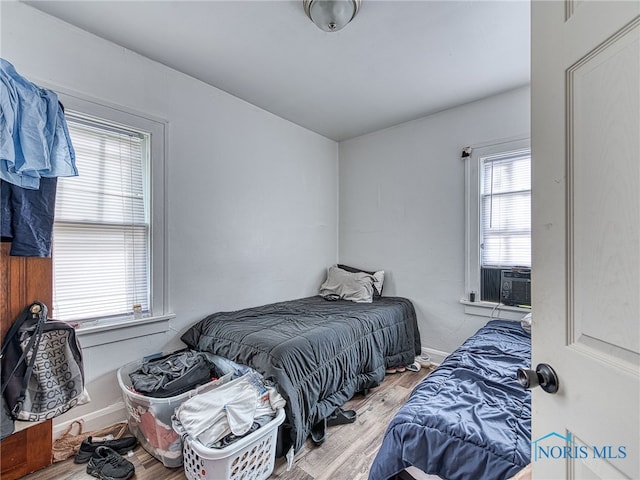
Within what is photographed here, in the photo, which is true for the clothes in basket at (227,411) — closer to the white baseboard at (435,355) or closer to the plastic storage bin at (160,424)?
the plastic storage bin at (160,424)

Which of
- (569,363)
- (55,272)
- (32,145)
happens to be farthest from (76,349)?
(569,363)

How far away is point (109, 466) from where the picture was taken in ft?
5.13

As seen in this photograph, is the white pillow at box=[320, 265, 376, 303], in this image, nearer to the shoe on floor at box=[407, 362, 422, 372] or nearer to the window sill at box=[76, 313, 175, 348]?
the shoe on floor at box=[407, 362, 422, 372]

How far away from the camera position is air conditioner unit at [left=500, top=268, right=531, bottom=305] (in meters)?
2.54

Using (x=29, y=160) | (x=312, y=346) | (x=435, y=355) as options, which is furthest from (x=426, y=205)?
(x=29, y=160)

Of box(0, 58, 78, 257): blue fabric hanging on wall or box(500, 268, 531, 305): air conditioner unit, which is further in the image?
box(500, 268, 531, 305): air conditioner unit

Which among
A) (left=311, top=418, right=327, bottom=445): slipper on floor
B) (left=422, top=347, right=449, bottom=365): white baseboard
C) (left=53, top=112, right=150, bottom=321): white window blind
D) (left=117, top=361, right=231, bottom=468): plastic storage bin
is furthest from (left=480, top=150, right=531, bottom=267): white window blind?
(left=53, top=112, right=150, bottom=321): white window blind

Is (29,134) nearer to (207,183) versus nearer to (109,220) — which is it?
(109,220)

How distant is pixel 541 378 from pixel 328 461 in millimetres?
1430

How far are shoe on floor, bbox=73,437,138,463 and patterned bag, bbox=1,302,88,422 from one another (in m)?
0.32

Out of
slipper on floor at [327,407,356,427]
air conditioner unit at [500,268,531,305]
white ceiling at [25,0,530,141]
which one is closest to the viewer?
white ceiling at [25,0,530,141]

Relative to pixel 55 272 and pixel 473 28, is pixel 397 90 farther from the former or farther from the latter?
pixel 55 272

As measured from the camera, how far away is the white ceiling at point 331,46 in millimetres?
1713

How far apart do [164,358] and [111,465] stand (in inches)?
23.9
